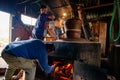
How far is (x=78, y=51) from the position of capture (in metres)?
3.94

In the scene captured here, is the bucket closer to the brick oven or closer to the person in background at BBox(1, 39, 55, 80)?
the brick oven

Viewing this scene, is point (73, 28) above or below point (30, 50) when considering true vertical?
above

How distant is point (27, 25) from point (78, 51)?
6339mm

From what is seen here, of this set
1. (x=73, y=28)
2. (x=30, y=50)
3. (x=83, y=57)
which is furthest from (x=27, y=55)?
(x=73, y=28)

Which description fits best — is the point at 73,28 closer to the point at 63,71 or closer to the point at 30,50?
the point at 63,71


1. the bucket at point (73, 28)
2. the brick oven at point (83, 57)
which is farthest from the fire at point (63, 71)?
the bucket at point (73, 28)

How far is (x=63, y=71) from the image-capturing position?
15.3 feet

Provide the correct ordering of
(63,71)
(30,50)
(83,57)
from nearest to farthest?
(30,50) < (83,57) < (63,71)

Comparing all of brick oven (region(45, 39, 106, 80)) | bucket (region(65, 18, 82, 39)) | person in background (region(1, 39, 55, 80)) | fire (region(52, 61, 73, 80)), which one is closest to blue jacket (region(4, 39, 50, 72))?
person in background (region(1, 39, 55, 80))

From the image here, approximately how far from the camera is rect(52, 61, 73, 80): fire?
178 inches

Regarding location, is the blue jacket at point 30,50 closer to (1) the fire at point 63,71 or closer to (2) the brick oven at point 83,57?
(2) the brick oven at point 83,57

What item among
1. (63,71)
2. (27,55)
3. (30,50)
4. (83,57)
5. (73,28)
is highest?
(73,28)

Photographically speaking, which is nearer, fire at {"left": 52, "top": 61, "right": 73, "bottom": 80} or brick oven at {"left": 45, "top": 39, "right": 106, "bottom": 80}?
brick oven at {"left": 45, "top": 39, "right": 106, "bottom": 80}

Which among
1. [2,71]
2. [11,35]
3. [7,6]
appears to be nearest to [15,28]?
[11,35]
